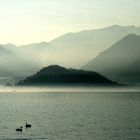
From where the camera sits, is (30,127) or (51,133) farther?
(30,127)

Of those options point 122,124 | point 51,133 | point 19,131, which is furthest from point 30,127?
point 122,124

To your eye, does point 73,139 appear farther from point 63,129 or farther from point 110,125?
point 110,125

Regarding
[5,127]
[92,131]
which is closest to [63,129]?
[92,131]

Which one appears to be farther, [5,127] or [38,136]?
[5,127]

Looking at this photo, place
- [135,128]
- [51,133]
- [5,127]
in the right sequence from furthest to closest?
[5,127] < [135,128] < [51,133]

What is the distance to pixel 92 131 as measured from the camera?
110 meters

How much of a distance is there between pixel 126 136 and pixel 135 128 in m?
15.3

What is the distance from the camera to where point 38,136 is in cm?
10181

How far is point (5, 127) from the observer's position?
12238 centimetres

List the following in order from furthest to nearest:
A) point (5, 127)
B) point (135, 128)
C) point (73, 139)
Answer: point (5, 127)
point (135, 128)
point (73, 139)

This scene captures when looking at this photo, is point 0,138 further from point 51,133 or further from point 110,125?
point 110,125

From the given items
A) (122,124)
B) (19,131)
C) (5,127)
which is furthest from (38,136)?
(122,124)

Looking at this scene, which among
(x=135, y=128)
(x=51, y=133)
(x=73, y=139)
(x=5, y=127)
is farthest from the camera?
(x=5, y=127)

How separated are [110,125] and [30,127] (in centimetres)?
2098
